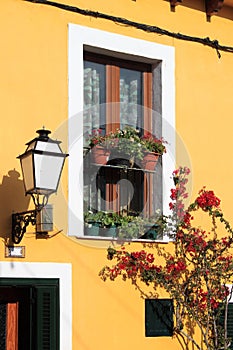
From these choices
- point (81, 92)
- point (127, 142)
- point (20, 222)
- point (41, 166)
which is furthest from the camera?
point (127, 142)

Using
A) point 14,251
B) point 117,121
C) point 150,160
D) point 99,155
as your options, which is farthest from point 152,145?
point 14,251

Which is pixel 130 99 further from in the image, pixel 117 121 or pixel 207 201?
pixel 207 201

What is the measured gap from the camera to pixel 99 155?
8.06m

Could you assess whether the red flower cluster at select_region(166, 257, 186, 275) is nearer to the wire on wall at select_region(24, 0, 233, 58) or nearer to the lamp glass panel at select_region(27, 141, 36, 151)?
the lamp glass panel at select_region(27, 141, 36, 151)

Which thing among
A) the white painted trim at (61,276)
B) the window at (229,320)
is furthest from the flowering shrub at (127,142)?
the window at (229,320)

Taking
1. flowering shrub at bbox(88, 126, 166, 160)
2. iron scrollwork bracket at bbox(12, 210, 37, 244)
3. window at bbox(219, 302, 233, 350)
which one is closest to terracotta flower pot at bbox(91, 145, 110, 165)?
flowering shrub at bbox(88, 126, 166, 160)

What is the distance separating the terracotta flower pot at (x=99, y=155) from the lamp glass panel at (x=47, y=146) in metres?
1.04

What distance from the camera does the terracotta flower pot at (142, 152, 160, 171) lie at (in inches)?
324

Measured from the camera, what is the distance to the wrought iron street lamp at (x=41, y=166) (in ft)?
22.6

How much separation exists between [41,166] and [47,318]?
1.45 m

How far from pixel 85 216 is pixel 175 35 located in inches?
87.0

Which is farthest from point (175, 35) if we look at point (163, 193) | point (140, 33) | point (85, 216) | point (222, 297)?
point (222, 297)

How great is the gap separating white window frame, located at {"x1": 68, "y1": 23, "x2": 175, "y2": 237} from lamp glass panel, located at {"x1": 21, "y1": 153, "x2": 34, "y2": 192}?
0.81 meters

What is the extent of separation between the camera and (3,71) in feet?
24.9
